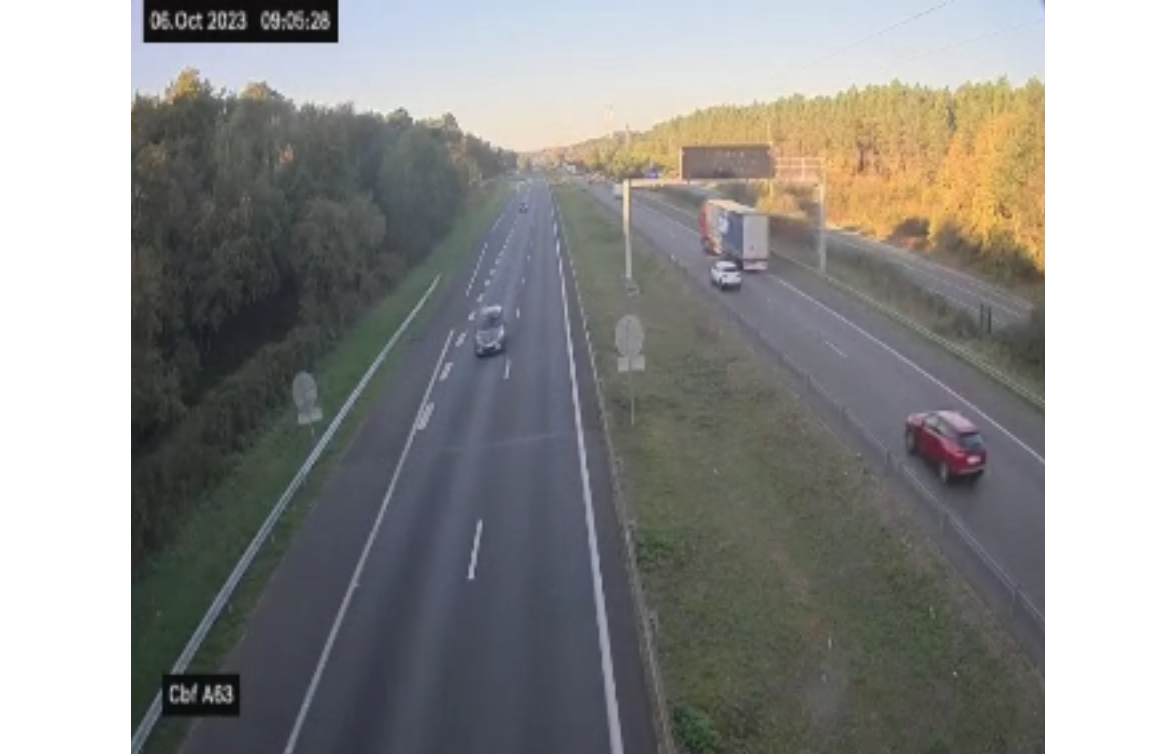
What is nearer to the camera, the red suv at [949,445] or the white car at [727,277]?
the red suv at [949,445]

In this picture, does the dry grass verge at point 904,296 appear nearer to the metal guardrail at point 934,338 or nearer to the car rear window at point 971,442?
the metal guardrail at point 934,338

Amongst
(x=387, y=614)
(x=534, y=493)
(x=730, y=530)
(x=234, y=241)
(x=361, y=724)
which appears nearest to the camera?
(x=361, y=724)

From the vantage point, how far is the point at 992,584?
1088 centimetres

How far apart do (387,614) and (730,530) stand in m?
4.20

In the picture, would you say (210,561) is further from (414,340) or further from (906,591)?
(906,591)

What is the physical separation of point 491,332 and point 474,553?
499cm

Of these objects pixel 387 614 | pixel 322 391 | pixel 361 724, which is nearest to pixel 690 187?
pixel 322 391

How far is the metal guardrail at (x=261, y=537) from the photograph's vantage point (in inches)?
328

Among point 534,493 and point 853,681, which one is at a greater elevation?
point 534,493

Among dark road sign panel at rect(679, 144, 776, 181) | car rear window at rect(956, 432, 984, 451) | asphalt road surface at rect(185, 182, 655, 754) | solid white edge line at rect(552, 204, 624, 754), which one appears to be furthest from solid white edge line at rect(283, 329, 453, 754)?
car rear window at rect(956, 432, 984, 451)

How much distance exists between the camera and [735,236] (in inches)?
648

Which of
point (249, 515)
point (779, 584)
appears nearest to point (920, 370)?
point (779, 584)

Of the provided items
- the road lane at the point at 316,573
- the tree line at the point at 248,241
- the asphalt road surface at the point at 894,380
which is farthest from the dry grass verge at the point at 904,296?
A: the road lane at the point at 316,573
